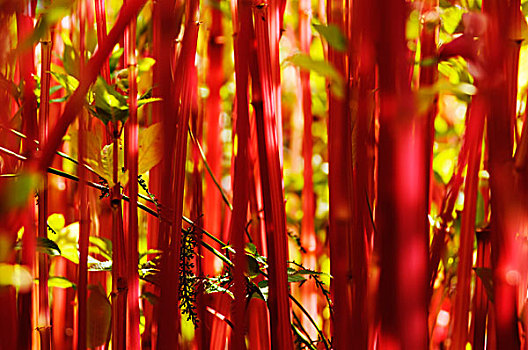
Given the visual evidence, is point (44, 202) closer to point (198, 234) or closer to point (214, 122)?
point (198, 234)

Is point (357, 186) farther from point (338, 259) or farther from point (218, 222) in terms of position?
point (218, 222)

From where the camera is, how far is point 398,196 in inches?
8.6

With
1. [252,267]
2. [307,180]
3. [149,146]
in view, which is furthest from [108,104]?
[307,180]

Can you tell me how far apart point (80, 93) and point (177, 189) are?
79 millimetres

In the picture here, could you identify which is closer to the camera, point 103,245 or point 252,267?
point 252,267

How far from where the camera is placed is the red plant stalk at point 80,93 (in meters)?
0.25

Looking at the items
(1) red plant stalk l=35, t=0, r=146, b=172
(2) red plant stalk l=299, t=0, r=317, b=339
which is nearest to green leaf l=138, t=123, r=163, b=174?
(1) red plant stalk l=35, t=0, r=146, b=172

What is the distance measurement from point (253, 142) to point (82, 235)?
163 millimetres

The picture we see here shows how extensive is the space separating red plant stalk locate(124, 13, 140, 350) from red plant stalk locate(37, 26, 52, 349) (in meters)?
0.05

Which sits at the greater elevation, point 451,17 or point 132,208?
point 451,17

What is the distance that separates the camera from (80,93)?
25cm

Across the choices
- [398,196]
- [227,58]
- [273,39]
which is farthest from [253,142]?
[227,58]

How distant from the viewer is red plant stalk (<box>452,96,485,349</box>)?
0.33m

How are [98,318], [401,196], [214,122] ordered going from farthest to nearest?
1. [214,122]
2. [98,318]
3. [401,196]
